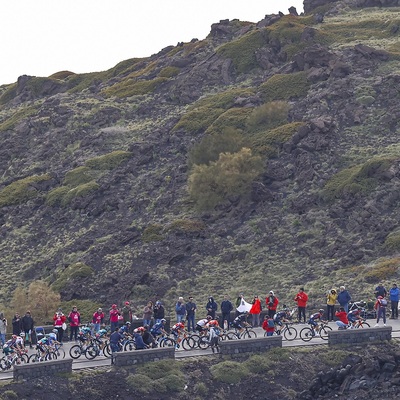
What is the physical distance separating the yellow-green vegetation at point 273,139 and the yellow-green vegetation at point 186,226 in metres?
8.08

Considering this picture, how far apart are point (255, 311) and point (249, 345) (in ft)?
12.6

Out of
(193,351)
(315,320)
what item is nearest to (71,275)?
(193,351)

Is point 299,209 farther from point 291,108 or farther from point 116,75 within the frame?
point 116,75

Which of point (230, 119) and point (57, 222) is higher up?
point (230, 119)

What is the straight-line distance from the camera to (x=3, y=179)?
8581cm

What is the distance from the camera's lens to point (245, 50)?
95938 mm

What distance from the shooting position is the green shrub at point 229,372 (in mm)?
41531

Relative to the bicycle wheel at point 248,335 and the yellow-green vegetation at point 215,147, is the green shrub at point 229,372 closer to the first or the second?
the bicycle wheel at point 248,335

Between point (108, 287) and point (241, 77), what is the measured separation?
3420 centimetres

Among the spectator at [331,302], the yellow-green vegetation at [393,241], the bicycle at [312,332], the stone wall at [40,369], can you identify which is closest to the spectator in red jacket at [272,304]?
the bicycle at [312,332]

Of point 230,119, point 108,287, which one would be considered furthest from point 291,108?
point 108,287

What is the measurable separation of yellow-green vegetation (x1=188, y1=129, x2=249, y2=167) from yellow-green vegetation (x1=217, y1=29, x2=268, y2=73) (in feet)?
61.1

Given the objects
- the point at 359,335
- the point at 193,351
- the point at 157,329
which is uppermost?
the point at 157,329

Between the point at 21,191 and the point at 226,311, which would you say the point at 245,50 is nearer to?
the point at 21,191
